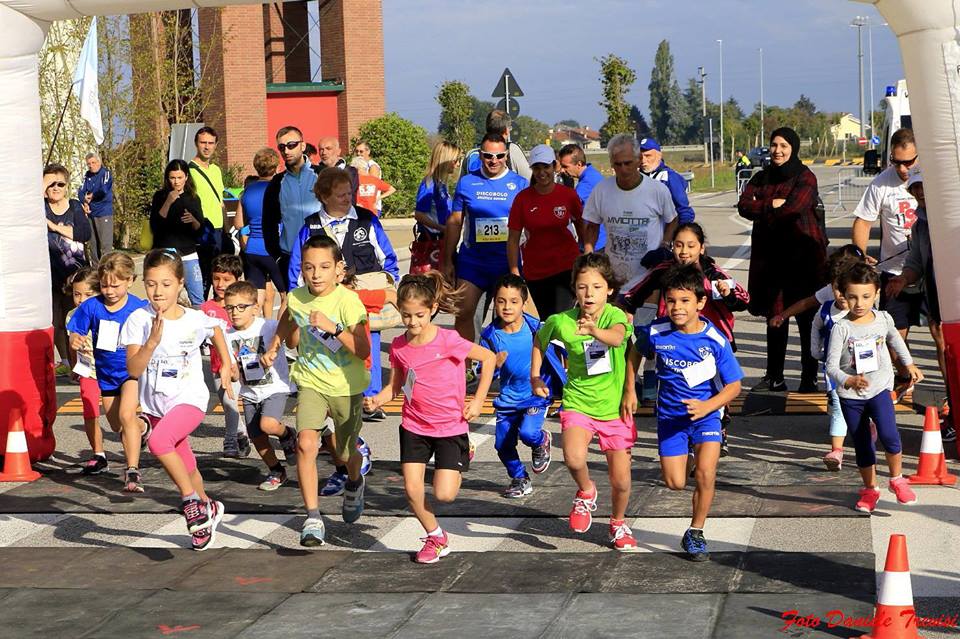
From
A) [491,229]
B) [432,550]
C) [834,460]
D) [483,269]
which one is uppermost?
[491,229]

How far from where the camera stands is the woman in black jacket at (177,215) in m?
13.3

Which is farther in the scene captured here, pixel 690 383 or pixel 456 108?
pixel 456 108

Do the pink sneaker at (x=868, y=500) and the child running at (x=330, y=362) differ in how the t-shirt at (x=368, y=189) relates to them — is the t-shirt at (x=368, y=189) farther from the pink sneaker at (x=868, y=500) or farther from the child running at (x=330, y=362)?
the pink sneaker at (x=868, y=500)

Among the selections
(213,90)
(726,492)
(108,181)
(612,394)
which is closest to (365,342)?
(612,394)

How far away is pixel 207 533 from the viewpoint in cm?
734

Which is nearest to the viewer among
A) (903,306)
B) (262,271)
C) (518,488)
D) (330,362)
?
(330,362)

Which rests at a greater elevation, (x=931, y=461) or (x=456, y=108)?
(x=456, y=108)

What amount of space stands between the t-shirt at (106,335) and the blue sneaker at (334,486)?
1541 mm

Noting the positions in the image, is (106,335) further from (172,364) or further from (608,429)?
(608,429)

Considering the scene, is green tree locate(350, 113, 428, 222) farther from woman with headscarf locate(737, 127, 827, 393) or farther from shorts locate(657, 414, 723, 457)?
shorts locate(657, 414, 723, 457)

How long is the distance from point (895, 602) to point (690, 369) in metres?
1.89

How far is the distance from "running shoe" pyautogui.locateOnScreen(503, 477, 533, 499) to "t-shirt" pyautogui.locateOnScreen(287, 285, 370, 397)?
4.05 feet

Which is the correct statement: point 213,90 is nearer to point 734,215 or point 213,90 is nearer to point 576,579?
point 734,215

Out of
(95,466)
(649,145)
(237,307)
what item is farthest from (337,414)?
(649,145)
